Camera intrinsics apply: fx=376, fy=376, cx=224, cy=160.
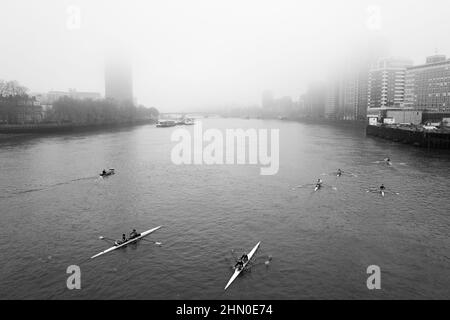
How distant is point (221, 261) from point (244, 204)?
59.6 ft

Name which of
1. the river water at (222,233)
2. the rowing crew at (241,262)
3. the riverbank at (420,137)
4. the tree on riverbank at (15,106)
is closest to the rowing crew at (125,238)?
the river water at (222,233)

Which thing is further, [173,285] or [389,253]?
[389,253]

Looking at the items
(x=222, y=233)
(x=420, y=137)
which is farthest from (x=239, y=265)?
(x=420, y=137)

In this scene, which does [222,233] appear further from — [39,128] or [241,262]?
[39,128]

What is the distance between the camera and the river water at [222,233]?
93.6 ft

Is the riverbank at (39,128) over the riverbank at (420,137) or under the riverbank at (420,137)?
over

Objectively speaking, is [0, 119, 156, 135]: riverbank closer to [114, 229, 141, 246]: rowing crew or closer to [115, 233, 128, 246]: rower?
[114, 229, 141, 246]: rowing crew

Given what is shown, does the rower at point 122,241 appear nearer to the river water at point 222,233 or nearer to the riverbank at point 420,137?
the river water at point 222,233

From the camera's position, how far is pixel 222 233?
3894 cm

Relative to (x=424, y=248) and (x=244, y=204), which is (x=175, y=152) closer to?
(x=244, y=204)

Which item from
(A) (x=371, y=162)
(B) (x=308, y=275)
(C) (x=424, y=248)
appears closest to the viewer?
(B) (x=308, y=275)
